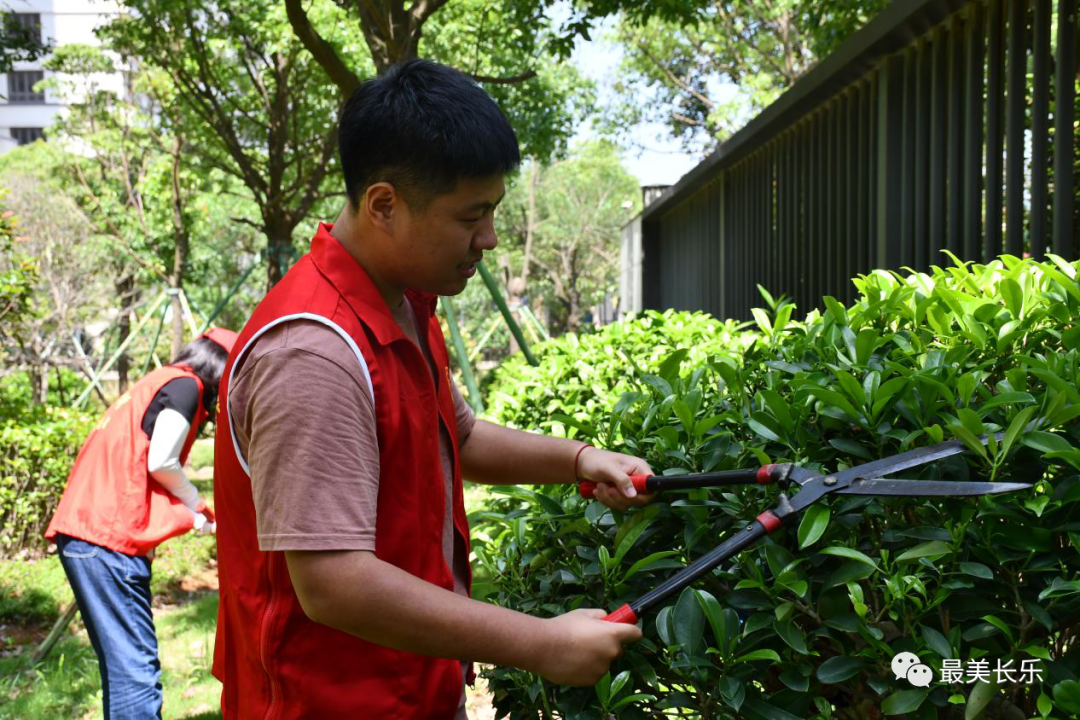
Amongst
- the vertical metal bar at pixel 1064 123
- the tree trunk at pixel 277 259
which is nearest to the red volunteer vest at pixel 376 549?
the vertical metal bar at pixel 1064 123

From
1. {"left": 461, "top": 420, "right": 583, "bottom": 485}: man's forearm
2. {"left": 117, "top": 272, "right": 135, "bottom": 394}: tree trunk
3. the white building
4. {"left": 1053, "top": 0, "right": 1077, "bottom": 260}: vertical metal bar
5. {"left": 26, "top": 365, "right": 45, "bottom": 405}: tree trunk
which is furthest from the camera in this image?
the white building

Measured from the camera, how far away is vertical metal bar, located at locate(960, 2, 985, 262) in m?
4.18

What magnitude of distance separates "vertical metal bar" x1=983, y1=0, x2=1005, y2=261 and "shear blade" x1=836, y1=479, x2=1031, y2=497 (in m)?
2.96

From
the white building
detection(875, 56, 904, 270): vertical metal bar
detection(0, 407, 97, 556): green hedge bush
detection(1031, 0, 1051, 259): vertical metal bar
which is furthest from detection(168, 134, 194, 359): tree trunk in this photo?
the white building

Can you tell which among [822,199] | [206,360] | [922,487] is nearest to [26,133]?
[822,199]

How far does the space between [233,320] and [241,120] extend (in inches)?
400

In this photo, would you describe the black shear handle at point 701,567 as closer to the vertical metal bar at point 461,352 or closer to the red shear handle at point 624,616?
the red shear handle at point 624,616

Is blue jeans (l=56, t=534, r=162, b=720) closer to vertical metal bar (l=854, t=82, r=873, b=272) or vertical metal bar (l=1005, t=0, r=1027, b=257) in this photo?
vertical metal bar (l=1005, t=0, r=1027, b=257)

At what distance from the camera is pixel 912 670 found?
1.50 m

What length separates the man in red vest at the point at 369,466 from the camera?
144cm

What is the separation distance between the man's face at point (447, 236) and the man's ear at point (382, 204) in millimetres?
16

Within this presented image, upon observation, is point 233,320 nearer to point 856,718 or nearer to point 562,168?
point 562,168

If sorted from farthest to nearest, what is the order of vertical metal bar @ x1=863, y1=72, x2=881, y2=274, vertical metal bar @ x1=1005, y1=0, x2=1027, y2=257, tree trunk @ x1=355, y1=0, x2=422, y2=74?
tree trunk @ x1=355, y1=0, x2=422, y2=74
vertical metal bar @ x1=863, y1=72, x2=881, y2=274
vertical metal bar @ x1=1005, y1=0, x2=1027, y2=257

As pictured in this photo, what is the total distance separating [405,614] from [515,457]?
692mm
